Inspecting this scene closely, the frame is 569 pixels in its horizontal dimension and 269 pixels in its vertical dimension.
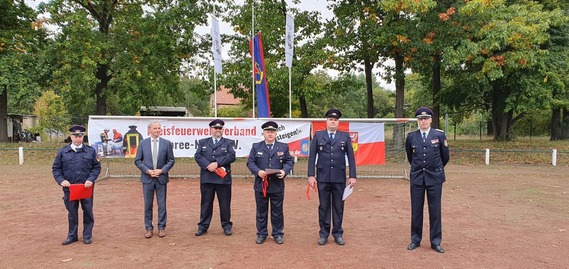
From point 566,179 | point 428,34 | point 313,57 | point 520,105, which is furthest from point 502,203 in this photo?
point 520,105

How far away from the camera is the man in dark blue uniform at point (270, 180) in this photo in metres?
6.05

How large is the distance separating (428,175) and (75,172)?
496 cm

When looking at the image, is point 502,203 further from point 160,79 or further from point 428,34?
point 160,79

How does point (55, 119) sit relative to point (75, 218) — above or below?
above

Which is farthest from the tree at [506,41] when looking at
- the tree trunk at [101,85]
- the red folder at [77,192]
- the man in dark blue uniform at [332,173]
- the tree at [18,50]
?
the tree at [18,50]

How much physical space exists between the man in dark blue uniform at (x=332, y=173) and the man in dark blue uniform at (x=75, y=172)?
10.5ft

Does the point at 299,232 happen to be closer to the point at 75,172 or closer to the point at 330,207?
the point at 330,207

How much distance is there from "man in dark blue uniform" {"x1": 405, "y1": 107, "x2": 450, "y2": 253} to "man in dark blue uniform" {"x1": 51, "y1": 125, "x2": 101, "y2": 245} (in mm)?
4573

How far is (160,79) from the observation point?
22.1 m

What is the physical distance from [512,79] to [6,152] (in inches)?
957

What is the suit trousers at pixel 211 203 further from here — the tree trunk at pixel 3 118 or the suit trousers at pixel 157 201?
the tree trunk at pixel 3 118

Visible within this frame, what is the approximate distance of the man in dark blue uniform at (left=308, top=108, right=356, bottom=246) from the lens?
6020 millimetres

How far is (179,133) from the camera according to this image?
1173 cm

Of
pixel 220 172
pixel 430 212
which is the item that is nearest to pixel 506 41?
pixel 430 212
